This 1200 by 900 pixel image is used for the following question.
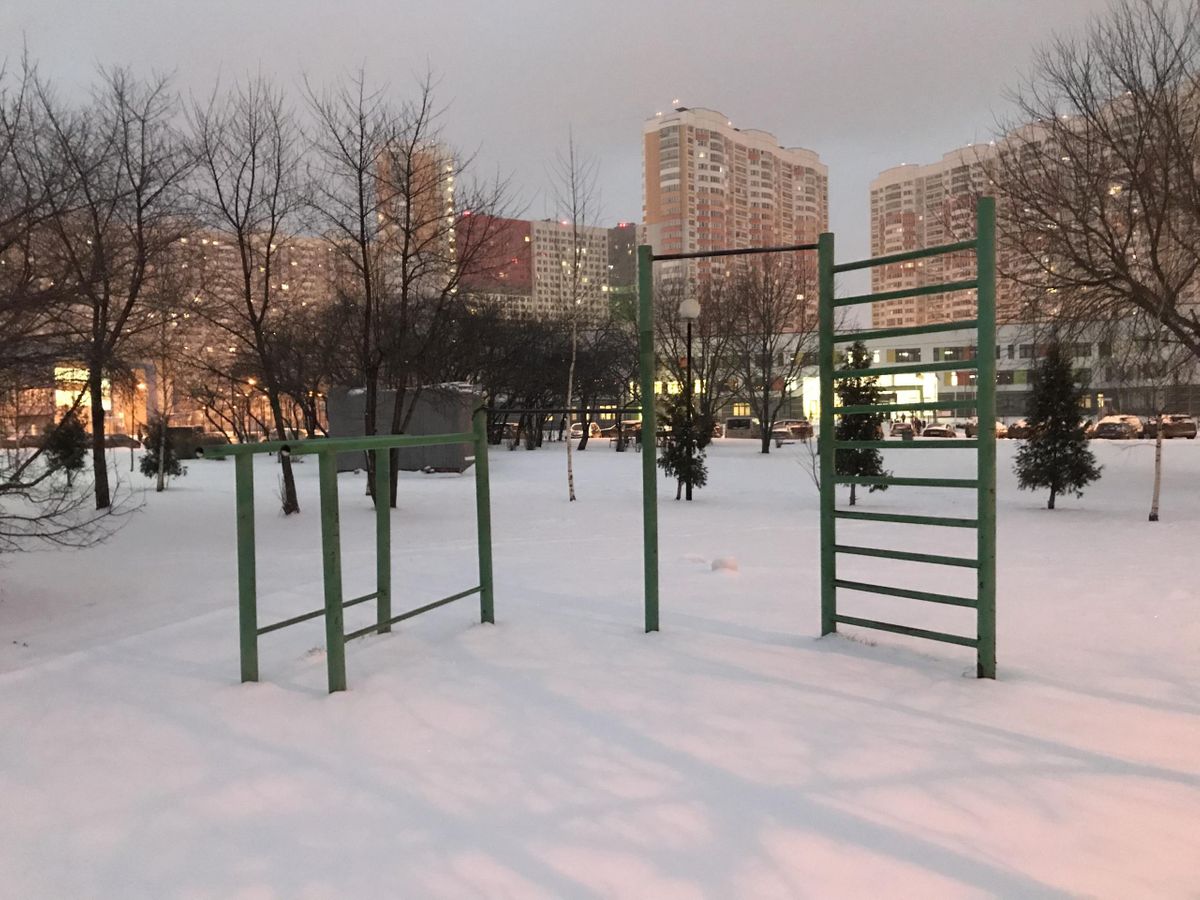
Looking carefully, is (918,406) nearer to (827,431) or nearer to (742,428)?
(827,431)

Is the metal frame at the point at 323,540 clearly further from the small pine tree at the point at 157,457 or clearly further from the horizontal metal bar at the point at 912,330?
the small pine tree at the point at 157,457

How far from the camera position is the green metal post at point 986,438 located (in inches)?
154

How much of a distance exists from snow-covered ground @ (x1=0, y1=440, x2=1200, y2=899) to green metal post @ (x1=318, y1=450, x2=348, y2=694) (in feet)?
0.59

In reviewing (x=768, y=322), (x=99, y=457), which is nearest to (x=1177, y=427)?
(x=768, y=322)

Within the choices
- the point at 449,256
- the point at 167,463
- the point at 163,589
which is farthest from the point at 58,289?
the point at 167,463

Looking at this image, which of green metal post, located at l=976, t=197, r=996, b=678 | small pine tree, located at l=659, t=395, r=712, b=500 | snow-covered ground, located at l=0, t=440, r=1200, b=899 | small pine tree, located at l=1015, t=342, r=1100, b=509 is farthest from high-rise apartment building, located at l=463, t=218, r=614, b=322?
green metal post, located at l=976, t=197, r=996, b=678

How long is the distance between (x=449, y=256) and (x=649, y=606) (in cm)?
1059

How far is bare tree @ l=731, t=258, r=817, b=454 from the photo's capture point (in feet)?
103

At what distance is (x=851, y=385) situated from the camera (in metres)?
14.5

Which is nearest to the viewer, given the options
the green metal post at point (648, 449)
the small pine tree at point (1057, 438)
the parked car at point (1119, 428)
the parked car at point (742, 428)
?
the green metal post at point (648, 449)

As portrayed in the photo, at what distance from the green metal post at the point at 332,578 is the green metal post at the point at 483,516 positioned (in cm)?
131

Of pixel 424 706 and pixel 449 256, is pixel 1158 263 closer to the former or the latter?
pixel 449 256

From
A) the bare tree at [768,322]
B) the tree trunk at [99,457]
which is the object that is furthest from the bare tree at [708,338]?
the tree trunk at [99,457]

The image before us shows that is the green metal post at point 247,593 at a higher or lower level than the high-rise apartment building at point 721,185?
lower
